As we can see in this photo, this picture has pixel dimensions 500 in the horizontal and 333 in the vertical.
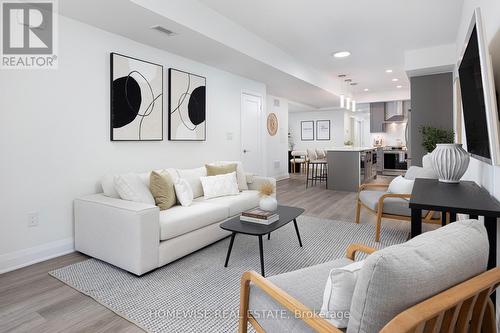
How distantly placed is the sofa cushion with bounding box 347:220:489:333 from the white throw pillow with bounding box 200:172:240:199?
114 inches

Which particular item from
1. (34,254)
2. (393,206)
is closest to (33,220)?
(34,254)

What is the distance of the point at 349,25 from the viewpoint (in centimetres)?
390

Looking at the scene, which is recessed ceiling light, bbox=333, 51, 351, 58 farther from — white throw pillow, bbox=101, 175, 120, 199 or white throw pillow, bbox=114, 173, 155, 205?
white throw pillow, bbox=101, 175, 120, 199

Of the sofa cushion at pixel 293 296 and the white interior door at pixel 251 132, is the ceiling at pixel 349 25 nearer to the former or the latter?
the white interior door at pixel 251 132

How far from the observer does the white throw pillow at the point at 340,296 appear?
0.97 m

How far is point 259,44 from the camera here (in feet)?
14.4

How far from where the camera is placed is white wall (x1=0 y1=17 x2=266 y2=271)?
8.39 ft

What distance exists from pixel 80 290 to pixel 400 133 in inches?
428

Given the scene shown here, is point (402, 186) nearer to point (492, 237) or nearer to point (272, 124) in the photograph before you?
point (492, 237)

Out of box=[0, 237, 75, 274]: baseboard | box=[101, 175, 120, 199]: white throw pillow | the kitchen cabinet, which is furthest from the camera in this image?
the kitchen cabinet

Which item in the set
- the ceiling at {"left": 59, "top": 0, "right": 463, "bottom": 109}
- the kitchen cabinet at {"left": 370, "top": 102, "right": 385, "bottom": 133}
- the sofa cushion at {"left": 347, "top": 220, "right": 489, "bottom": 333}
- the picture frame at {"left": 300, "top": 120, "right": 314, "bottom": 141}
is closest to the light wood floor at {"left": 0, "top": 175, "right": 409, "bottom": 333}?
the sofa cushion at {"left": 347, "top": 220, "right": 489, "bottom": 333}

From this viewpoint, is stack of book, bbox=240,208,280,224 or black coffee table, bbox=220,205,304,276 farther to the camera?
stack of book, bbox=240,208,280,224

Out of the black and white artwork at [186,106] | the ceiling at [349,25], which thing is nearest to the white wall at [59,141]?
the black and white artwork at [186,106]

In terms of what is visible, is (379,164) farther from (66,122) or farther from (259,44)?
(66,122)
